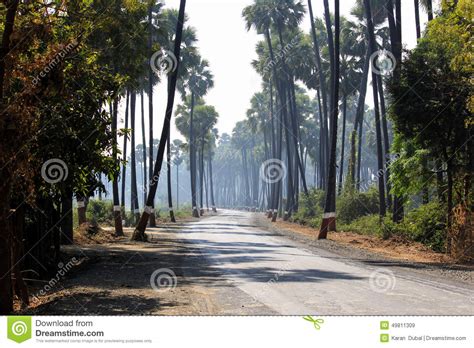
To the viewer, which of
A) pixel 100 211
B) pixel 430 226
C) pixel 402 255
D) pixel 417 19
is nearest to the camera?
pixel 402 255

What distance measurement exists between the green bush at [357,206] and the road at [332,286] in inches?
944

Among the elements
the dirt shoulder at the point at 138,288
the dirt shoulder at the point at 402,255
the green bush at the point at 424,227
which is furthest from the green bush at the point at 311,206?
the dirt shoulder at the point at 138,288

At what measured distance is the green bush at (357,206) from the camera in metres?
44.3

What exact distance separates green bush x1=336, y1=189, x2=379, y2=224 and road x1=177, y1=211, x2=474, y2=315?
2398 centimetres

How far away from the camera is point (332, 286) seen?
42.5 ft

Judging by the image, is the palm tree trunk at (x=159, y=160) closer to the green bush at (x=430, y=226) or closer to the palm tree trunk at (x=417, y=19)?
→ the green bush at (x=430, y=226)

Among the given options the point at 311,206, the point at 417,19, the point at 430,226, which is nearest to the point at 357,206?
the point at 417,19

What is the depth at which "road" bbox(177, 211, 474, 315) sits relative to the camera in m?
10.2

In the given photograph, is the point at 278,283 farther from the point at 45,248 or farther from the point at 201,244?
the point at 201,244

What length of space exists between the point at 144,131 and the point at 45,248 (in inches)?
1754

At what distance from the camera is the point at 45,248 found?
692 inches

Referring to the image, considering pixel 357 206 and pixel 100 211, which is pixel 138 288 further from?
pixel 100 211

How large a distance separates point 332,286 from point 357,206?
1267 inches

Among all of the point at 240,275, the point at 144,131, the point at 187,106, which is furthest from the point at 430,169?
the point at 187,106
